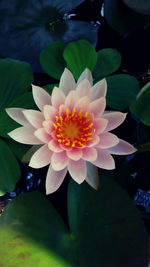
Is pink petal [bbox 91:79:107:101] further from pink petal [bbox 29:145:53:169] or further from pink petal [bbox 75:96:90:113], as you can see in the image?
pink petal [bbox 29:145:53:169]

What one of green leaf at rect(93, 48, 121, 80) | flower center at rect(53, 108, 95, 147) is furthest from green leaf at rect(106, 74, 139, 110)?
flower center at rect(53, 108, 95, 147)

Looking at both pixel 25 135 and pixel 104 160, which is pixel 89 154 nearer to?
pixel 104 160

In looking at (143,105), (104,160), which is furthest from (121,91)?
(104,160)

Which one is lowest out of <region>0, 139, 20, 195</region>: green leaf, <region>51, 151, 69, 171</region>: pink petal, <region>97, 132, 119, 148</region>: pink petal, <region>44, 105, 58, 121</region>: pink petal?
<region>0, 139, 20, 195</region>: green leaf

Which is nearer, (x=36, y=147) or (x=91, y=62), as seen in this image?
(x=36, y=147)

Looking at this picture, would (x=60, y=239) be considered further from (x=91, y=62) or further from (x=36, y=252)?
(x=91, y=62)

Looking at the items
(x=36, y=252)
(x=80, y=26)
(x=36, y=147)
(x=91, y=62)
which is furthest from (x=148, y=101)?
(x=36, y=252)
